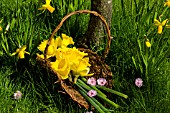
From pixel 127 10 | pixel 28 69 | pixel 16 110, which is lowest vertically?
pixel 16 110

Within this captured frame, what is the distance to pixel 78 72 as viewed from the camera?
2.77m

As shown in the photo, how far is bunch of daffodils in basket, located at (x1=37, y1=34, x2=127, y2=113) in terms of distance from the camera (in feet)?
8.93

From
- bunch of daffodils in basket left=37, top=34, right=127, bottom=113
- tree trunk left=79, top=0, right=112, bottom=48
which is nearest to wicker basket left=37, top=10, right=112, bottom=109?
bunch of daffodils in basket left=37, top=34, right=127, bottom=113

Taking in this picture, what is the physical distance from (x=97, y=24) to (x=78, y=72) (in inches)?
18.8

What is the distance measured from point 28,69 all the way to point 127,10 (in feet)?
2.87

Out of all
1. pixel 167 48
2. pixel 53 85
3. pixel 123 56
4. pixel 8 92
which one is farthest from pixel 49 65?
pixel 167 48

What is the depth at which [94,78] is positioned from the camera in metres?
2.90

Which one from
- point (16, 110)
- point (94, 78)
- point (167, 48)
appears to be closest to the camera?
point (16, 110)

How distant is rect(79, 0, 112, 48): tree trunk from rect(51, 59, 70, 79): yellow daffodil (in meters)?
0.44

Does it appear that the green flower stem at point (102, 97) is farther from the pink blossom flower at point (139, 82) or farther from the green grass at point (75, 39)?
the pink blossom flower at point (139, 82)

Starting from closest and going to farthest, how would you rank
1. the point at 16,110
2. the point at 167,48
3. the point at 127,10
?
the point at 16,110, the point at 167,48, the point at 127,10

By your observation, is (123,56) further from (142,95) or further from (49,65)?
(49,65)

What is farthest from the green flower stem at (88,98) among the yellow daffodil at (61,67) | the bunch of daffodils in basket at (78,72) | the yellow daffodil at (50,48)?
the yellow daffodil at (50,48)

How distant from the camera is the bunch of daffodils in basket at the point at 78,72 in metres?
2.72
